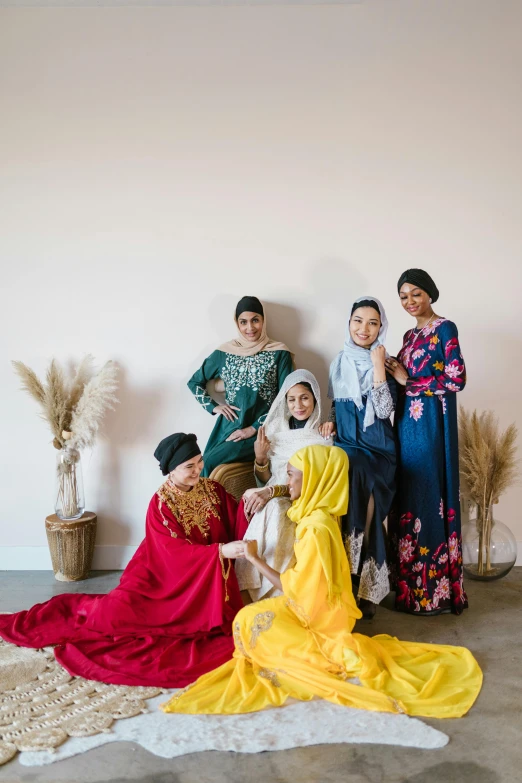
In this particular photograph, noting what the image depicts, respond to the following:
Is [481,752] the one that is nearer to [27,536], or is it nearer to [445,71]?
[27,536]

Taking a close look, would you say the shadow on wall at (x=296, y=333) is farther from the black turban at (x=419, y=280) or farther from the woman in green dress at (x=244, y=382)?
the black turban at (x=419, y=280)

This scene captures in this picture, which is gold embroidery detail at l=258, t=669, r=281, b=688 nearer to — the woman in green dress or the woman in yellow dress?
the woman in yellow dress

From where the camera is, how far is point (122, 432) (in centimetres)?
386

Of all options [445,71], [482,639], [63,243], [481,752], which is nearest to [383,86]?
[445,71]

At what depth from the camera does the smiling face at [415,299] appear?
3131 millimetres

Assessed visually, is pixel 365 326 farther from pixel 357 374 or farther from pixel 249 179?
pixel 249 179

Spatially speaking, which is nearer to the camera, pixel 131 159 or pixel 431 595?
pixel 431 595

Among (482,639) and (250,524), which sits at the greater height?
(250,524)

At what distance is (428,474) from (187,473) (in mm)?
1136

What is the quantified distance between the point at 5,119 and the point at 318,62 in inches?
71.7

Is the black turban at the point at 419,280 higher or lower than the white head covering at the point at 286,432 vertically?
higher

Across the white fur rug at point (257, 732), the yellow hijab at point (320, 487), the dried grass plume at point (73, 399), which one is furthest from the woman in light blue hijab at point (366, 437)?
the dried grass plume at point (73, 399)

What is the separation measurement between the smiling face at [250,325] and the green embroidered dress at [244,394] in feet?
0.35

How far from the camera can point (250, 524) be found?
2830mm
